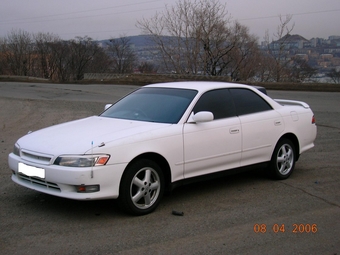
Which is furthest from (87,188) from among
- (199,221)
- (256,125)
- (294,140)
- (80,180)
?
(294,140)

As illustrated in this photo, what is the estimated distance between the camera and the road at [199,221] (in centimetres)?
415

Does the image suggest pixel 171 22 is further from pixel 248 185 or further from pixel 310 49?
pixel 248 185

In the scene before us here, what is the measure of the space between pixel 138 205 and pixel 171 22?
103 ft

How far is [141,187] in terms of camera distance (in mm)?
4988

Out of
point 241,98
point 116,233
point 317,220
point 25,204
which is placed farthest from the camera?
point 241,98

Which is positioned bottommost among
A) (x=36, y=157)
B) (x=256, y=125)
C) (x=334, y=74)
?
(x=334, y=74)

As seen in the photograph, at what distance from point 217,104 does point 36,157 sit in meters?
2.51

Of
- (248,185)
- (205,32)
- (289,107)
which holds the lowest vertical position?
(248,185)

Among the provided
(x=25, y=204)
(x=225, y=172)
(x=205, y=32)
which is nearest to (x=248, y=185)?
(x=225, y=172)

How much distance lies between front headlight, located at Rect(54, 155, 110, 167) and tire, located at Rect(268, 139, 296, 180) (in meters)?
2.92

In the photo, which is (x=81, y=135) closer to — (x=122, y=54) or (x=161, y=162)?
(x=161, y=162)

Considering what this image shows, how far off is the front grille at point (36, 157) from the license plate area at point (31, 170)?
8 cm

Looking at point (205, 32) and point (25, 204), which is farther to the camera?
point (205, 32)

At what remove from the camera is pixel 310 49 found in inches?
1826
